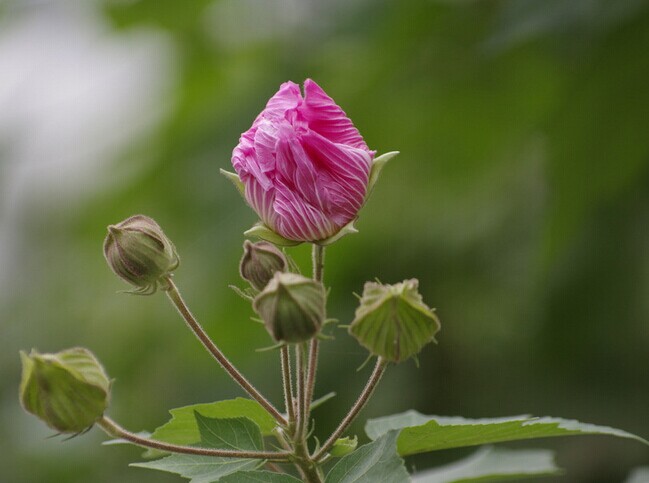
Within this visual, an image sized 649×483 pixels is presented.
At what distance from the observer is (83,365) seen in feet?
5.74

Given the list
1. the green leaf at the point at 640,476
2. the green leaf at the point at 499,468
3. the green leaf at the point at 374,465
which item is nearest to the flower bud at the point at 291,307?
the green leaf at the point at 374,465

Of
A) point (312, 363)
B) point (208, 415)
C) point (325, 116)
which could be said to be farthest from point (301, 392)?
point (325, 116)

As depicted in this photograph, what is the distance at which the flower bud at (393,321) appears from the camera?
A: 1675mm

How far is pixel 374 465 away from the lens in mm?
1663

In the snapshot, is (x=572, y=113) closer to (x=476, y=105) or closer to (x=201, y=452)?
(x=476, y=105)

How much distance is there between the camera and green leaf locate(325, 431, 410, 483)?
162cm

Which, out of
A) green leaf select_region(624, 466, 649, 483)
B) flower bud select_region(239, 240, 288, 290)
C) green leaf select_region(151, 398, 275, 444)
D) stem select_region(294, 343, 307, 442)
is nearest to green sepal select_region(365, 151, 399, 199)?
flower bud select_region(239, 240, 288, 290)

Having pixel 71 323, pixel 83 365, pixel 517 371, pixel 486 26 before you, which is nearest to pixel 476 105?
pixel 486 26

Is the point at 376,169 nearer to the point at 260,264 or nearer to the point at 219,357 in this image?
the point at 260,264

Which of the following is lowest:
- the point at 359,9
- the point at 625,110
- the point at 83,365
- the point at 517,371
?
the point at 83,365

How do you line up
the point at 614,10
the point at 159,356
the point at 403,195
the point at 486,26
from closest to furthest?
the point at 614,10, the point at 486,26, the point at 403,195, the point at 159,356

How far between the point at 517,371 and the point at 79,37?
298 cm

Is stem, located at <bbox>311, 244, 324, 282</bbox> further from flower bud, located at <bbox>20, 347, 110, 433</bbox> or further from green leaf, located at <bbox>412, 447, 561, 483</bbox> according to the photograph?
green leaf, located at <bbox>412, 447, 561, 483</bbox>

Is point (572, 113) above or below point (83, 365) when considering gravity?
above
